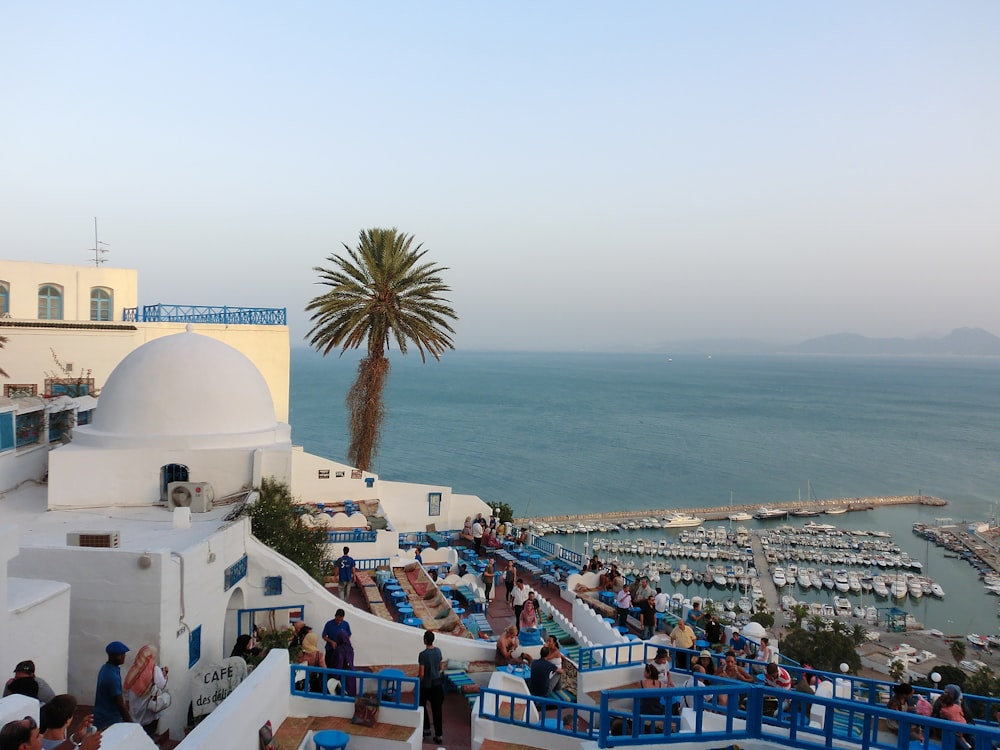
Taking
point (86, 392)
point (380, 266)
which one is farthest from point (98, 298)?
point (380, 266)

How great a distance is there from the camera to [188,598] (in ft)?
32.0

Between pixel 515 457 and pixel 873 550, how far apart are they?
4226 cm

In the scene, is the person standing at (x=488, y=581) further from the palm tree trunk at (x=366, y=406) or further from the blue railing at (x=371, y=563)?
the palm tree trunk at (x=366, y=406)

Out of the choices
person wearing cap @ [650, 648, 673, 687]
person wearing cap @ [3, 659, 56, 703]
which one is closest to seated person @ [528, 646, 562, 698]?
person wearing cap @ [650, 648, 673, 687]

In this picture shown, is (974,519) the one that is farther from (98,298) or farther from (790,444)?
(98,298)

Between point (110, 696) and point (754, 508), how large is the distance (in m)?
74.1

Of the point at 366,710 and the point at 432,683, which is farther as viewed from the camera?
the point at 432,683

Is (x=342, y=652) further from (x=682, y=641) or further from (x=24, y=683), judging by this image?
(x=682, y=641)

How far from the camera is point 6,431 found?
15172 millimetres

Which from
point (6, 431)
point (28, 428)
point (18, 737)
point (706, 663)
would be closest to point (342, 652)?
point (706, 663)

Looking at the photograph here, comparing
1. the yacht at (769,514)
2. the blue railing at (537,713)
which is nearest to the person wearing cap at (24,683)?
the blue railing at (537,713)

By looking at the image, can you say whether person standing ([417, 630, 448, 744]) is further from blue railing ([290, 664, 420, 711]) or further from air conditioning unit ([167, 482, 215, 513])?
air conditioning unit ([167, 482, 215, 513])

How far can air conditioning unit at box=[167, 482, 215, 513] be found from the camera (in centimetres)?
1416

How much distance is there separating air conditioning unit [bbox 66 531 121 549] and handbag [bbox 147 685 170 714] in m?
2.79
